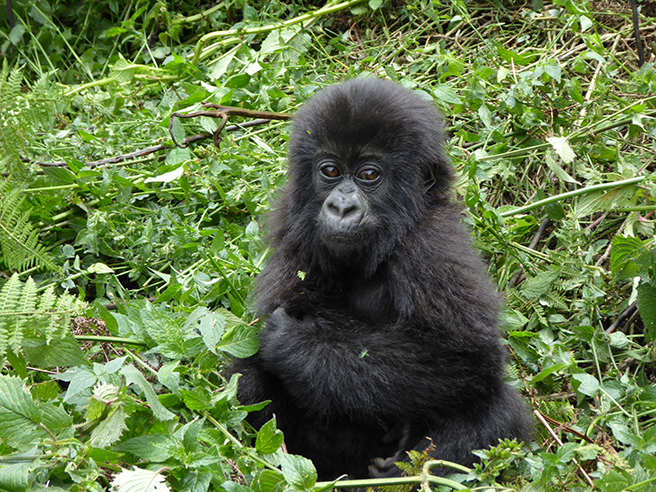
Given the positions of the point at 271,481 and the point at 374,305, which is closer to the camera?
the point at 271,481

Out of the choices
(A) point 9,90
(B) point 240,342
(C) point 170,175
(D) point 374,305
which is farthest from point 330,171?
(A) point 9,90

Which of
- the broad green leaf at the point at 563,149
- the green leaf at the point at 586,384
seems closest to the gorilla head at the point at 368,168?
the broad green leaf at the point at 563,149

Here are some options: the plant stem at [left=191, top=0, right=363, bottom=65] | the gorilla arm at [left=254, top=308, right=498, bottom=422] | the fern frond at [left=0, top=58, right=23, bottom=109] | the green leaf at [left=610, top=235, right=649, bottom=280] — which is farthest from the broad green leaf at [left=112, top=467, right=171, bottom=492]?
the plant stem at [left=191, top=0, right=363, bottom=65]

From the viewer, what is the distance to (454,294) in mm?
3039

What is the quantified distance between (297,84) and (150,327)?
302 centimetres

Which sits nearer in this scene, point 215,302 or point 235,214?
point 215,302

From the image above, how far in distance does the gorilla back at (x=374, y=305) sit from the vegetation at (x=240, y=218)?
0.27 metres

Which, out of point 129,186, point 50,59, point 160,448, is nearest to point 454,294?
point 160,448

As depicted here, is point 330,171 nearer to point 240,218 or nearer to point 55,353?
point 240,218

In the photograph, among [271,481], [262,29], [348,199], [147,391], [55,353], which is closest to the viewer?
[271,481]

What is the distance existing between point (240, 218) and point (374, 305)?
5.21ft

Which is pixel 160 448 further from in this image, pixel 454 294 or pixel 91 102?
pixel 91 102

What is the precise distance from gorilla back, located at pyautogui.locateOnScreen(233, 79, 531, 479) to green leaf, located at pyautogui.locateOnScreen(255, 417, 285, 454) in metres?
0.69

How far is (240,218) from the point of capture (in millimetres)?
4578
